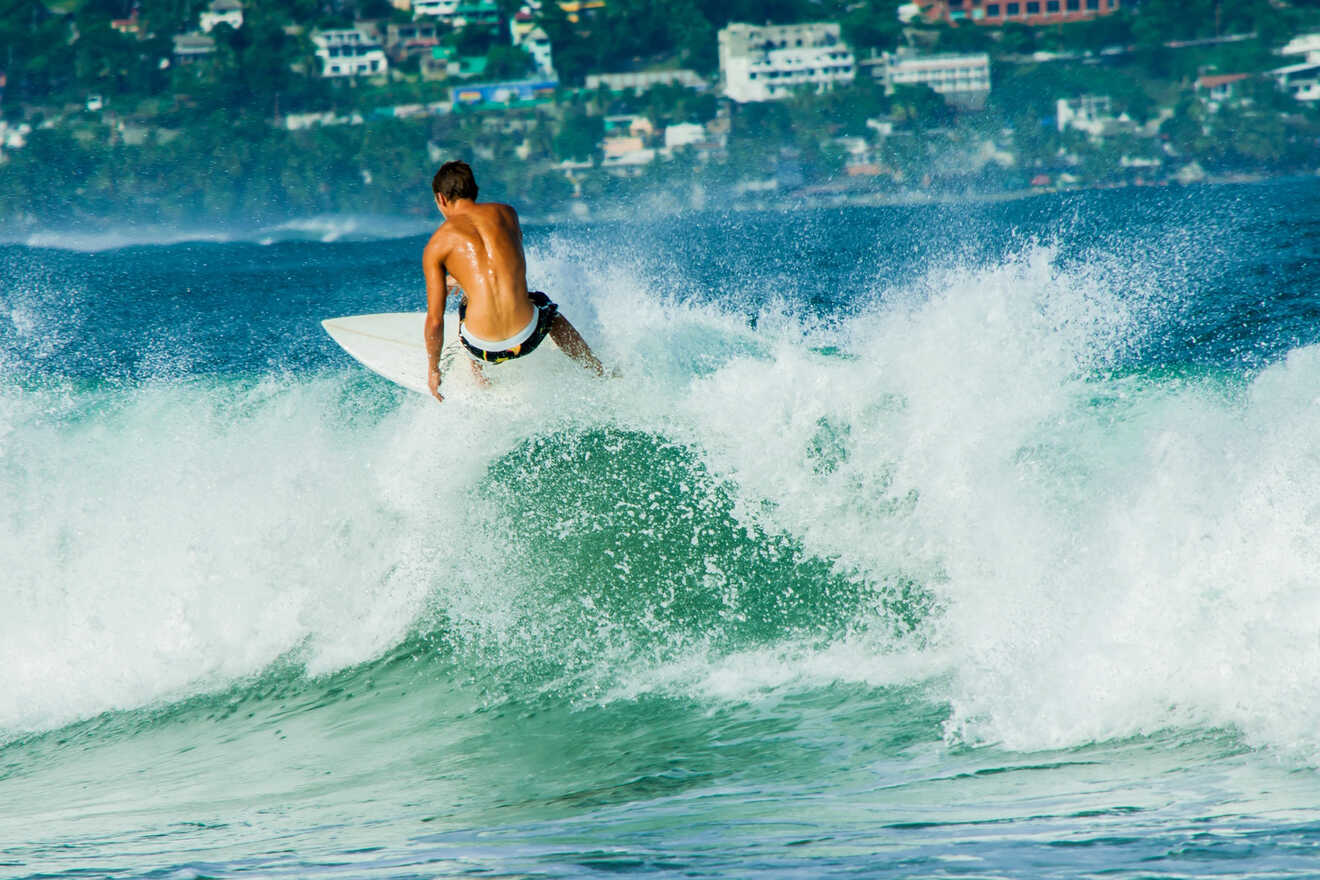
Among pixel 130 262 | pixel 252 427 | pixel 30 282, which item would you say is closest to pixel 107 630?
pixel 252 427

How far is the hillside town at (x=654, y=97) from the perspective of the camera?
6856 centimetres

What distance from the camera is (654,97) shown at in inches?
2992

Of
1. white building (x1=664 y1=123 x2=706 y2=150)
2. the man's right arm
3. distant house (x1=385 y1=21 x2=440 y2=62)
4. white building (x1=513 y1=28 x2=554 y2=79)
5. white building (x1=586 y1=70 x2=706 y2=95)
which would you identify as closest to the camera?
the man's right arm

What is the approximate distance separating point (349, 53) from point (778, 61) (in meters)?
29.7

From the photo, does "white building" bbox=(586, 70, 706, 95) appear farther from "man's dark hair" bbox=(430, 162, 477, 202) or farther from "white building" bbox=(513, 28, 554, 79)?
"man's dark hair" bbox=(430, 162, 477, 202)

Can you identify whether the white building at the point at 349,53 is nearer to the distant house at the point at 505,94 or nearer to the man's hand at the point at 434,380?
the distant house at the point at 505,94

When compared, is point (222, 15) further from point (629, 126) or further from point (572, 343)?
point (572, 343)

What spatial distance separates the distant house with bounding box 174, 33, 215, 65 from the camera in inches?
3189

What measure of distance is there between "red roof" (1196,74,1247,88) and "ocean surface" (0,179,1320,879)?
72013mm

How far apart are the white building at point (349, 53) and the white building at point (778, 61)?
77.8ft

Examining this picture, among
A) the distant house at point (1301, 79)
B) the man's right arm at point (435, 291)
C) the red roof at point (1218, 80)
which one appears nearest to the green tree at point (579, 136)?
the red roof at point (1218, 80)

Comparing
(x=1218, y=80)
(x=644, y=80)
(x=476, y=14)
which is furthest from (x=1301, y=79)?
(x=476, y=14)

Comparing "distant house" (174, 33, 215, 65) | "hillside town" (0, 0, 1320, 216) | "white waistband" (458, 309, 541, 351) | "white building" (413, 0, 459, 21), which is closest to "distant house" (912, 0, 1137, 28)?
"hillside town" (0, 0, 1320, 216)

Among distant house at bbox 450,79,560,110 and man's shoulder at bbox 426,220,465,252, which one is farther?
distant house at bbox 450,79,560,110
